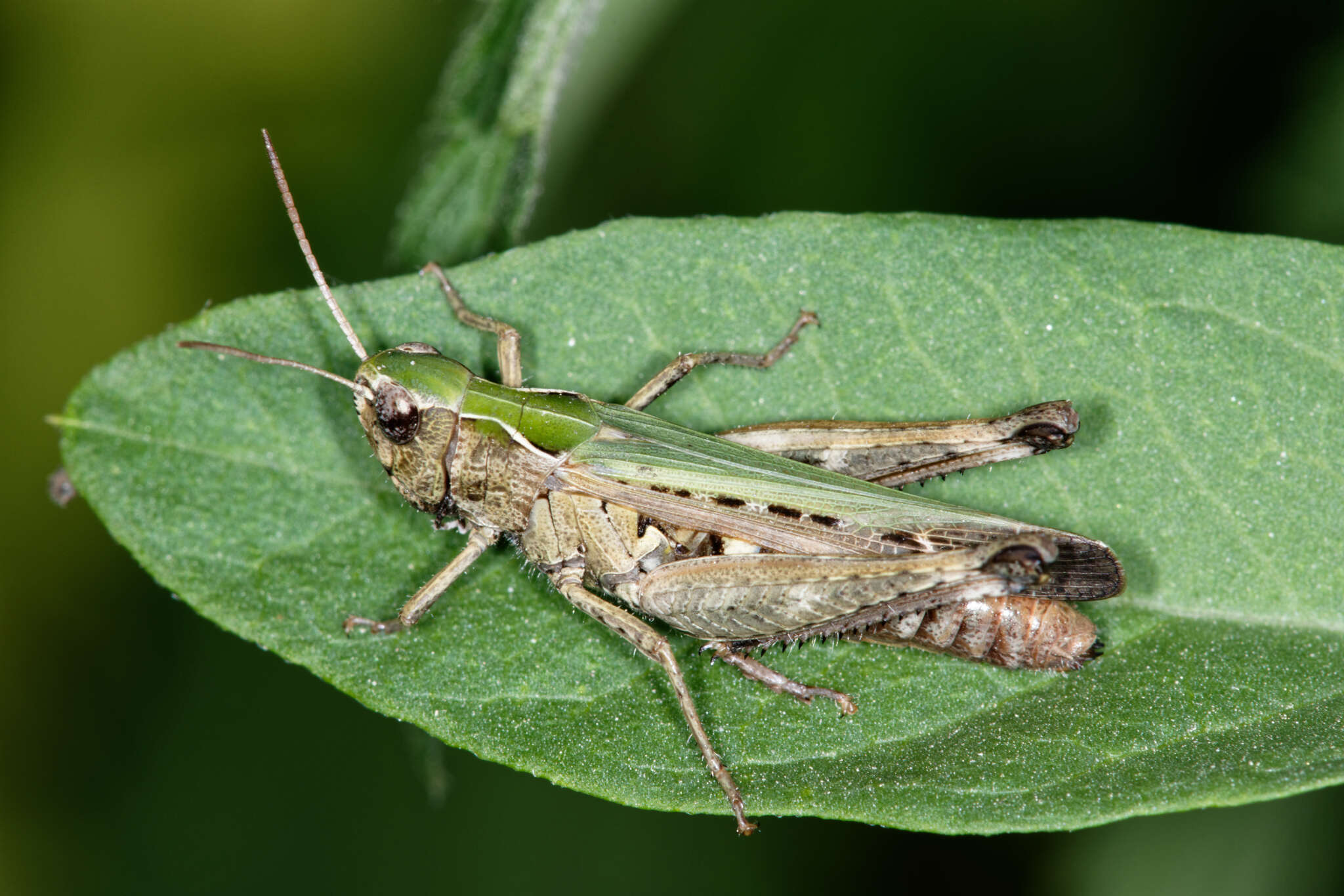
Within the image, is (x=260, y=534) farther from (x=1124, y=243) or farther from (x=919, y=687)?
(x=1124, y=243)

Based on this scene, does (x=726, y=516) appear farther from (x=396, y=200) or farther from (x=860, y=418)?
(x=396, y=200)

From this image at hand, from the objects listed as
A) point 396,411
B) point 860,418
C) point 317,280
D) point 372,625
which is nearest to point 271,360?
point 317,280

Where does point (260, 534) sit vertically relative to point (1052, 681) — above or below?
above

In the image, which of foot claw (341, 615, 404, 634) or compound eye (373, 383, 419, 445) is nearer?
foot claw (341, 615, 404, 634)

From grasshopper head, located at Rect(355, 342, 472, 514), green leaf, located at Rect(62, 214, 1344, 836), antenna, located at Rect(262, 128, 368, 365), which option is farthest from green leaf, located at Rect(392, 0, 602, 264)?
grasshopper head, located at Rect(355, 342, 472, 514)

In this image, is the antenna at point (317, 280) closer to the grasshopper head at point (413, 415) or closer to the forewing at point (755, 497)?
the grasshopper head at point (413, 415)

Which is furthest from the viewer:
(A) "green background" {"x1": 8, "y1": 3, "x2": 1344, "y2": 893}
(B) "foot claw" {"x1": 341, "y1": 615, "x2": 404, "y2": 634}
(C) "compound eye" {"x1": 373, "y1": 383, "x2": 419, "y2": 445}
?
(A) "green background" {"x1": 8, "y1": 3, "x2": 1344, "y2": 893}

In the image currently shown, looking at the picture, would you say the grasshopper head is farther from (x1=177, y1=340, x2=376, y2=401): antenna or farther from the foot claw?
the foot claw

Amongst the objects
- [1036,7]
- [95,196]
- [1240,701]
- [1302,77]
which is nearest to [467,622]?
[1240,701]
